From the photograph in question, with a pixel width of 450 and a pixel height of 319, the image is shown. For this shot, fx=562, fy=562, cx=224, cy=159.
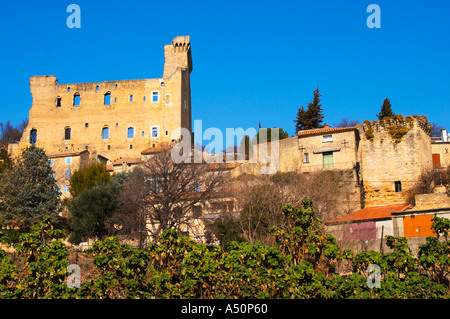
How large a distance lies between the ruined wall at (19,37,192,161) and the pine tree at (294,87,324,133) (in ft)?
43.2

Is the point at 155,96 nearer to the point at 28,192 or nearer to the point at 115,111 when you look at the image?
the point at 115,111

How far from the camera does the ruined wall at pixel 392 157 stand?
32969 millimetres

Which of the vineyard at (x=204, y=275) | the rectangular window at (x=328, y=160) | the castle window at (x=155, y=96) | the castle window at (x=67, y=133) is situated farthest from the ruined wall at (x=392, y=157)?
the castle window at (x=67, y=133)

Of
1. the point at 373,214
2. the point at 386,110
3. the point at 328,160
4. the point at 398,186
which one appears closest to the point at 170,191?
the point at 373,214

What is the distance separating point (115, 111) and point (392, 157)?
34739mm

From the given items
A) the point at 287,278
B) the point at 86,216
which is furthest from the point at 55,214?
the point at 287,278

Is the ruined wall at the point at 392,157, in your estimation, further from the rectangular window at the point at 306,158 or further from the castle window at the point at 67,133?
the castle window at the point at 67,133

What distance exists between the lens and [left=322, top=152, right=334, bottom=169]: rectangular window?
36.5m

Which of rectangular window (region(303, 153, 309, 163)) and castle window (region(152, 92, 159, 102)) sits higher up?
castle window (region(152, 92, 159, 102))

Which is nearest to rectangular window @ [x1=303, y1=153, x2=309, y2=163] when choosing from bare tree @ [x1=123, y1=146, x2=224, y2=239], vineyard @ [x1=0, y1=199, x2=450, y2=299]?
bare tree @ [x1=123, y1=146, x2=224, y2=239]

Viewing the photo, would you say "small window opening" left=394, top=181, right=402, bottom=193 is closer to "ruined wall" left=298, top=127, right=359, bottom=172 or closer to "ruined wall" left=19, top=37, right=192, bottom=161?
"ruined wall" left=298, top=127, right=359, bottom=172

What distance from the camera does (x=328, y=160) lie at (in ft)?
121

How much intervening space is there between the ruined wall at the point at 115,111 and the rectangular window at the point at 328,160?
23371 mm
